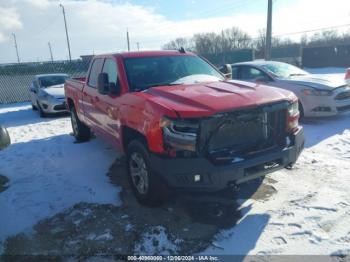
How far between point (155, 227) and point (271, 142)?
5.38ft

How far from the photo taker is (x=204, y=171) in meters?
3.13

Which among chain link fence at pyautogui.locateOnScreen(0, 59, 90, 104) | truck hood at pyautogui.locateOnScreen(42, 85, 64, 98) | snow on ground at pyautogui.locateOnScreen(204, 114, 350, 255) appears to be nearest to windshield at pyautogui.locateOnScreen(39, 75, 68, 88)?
truck hood at pyautogui.locateOnScreen(42, 85, 64, 98)

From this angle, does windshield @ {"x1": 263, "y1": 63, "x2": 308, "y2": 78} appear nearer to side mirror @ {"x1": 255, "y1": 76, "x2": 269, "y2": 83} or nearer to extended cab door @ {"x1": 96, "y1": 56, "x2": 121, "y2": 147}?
side mirror @ {"x1": 255, "y1": 76, "x2": 269, "y2": 83}

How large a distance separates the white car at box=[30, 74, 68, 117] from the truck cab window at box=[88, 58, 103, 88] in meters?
5.40

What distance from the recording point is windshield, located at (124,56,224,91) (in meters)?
4.43

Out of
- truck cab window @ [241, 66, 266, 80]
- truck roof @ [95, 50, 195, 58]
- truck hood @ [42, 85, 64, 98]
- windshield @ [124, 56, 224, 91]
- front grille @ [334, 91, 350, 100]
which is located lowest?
front grille @ [334, 91, 350, 100]

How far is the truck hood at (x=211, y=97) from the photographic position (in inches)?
127

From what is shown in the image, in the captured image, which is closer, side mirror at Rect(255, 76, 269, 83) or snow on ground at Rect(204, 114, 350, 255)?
snow on ground at Rect(204, 114, 350, 255)

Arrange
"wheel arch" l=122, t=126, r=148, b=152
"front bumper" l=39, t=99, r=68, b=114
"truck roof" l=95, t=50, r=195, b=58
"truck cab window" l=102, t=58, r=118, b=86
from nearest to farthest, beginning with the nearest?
"wheel arch" l=122, t=126, r=148, b=152 < "truck cab window" l=102, t=58, r=118, b=86 < "truck roof" l=95, t=50, r=195, b=58 < "front bumper" l=39, t=99, r=68, b=114

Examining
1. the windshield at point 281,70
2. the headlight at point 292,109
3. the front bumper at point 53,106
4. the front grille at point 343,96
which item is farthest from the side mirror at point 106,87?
the front bumper at point 53,106

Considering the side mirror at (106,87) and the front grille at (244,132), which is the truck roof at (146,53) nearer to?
the side mirror at (106,87)

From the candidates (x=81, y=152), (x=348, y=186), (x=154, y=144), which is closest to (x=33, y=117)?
(x=81, y=152)

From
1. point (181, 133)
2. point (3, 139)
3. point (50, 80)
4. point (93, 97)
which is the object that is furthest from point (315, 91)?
point (50, 80)

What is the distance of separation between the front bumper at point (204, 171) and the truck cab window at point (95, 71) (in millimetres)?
2741
